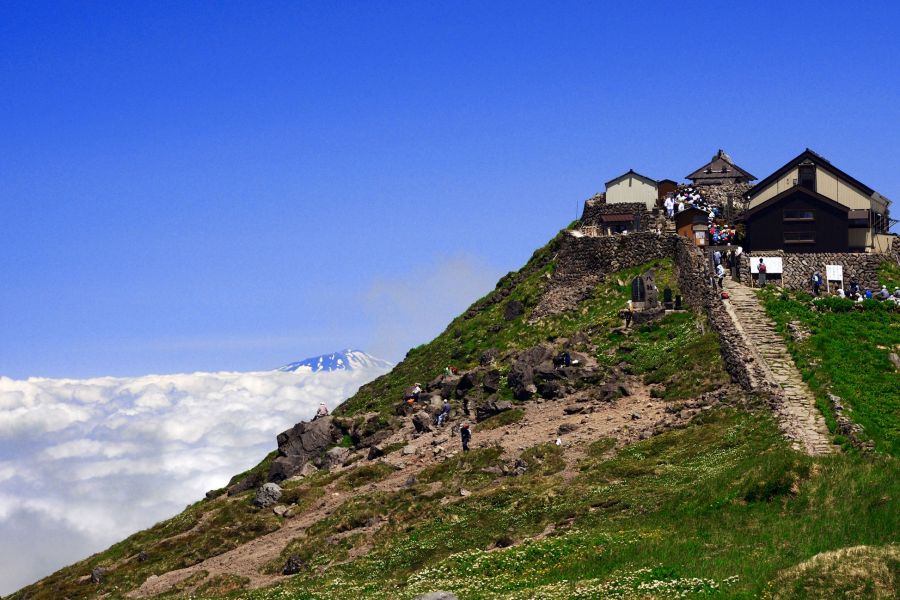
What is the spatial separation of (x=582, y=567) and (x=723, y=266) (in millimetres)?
49029

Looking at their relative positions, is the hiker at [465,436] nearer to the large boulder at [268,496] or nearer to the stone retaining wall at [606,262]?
the large boulder at [268,496]

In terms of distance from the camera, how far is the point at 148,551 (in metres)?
75.9

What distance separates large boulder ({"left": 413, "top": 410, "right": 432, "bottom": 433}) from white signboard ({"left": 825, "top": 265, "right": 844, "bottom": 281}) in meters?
31.2

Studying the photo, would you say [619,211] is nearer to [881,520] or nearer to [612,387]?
[612,387]

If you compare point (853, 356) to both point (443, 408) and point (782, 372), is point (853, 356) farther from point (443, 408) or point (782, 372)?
point (443, 408)

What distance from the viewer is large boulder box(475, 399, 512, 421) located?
7819 cm

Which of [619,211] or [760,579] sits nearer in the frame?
[760,579]

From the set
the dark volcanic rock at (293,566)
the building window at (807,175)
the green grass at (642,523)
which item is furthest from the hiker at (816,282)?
the dark volcanic rock at (293,566)

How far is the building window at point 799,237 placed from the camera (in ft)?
301

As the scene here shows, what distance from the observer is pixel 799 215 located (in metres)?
92.1

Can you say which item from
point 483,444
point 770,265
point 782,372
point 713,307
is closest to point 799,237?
point 770,265

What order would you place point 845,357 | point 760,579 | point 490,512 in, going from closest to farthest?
point 760,579 → point 490,512 → point 845,357

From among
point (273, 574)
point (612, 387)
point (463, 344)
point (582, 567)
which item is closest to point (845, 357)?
point (612, 387)

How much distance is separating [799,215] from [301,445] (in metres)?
43.4
